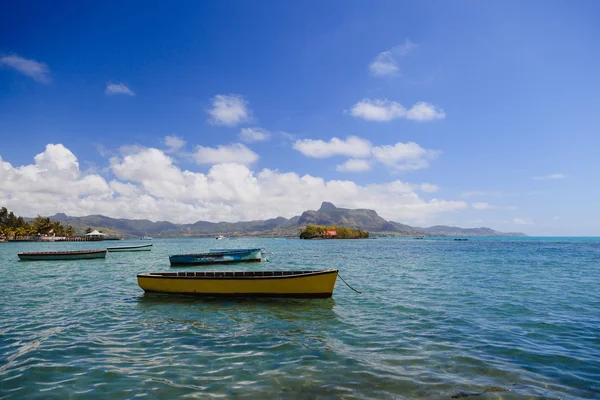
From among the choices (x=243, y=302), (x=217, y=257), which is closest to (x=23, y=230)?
(x=217, y=257)

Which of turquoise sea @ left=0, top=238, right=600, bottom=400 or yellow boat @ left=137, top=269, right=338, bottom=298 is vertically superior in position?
yellow boat @ left=137, top=269, right=338, bottom=298

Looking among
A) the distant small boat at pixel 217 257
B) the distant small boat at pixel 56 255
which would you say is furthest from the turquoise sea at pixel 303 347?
the distant small boat at pixel 56 255

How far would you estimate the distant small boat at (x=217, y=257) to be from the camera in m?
47.0

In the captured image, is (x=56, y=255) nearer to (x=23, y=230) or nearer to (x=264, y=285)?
(x=264, y=285)

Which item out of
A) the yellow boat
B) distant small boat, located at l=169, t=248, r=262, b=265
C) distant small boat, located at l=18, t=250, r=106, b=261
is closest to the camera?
the yellow boat

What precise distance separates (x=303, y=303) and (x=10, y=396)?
1322 cm

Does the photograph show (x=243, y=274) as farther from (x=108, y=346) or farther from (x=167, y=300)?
(x=108, y=346)

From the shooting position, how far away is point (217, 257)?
49.0m

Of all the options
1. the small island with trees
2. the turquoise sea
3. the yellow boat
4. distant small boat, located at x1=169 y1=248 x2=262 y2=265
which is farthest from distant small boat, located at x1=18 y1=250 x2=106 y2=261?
the small island with trees

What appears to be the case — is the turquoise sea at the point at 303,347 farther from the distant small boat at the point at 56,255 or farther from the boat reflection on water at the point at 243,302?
the distant small boat at the point at 56,255

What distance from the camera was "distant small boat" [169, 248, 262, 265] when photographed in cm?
4697

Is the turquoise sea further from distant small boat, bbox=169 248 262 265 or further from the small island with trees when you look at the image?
the small island with trees

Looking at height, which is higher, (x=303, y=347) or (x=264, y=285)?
(x=264, y=285)

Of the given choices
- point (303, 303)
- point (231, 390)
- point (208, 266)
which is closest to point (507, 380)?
point (231, 390)
